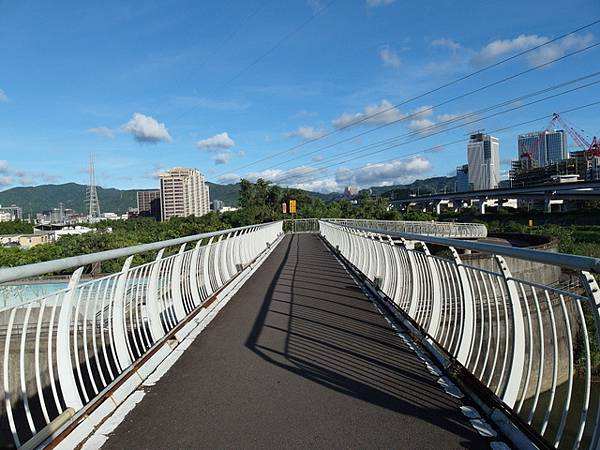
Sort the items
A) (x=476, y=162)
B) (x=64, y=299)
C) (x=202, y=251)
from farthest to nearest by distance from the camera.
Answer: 1. (x=476, y=162)
2. (x=202, y=251)
3. (x=64, y=299)

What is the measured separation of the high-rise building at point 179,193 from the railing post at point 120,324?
515ft

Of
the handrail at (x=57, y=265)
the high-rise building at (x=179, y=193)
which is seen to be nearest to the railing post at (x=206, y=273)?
the handrail at (x=57, y=265)

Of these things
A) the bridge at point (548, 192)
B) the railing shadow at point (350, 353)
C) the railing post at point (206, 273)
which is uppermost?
the bridge at point (548, 192)

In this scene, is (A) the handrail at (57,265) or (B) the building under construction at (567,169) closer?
(A) the handrail at (57,265)

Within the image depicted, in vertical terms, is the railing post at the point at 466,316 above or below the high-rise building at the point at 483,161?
below

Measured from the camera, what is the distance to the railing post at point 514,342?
Answer: 380cm

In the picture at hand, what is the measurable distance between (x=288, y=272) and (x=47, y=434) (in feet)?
36.8


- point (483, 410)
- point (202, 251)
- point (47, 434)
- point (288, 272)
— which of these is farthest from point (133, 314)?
point (288, 272)

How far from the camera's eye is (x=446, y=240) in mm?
5391

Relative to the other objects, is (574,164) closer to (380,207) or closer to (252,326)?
(380,207)

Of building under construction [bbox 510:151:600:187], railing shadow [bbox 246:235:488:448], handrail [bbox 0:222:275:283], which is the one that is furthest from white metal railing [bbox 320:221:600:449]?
building under construction [bbox 510:151:600:187]

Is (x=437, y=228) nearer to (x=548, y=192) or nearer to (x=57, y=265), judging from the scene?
(x=57, y=265)

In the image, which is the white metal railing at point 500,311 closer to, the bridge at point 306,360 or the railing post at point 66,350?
the bridge at point 306,360

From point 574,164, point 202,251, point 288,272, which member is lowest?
point 288,272
